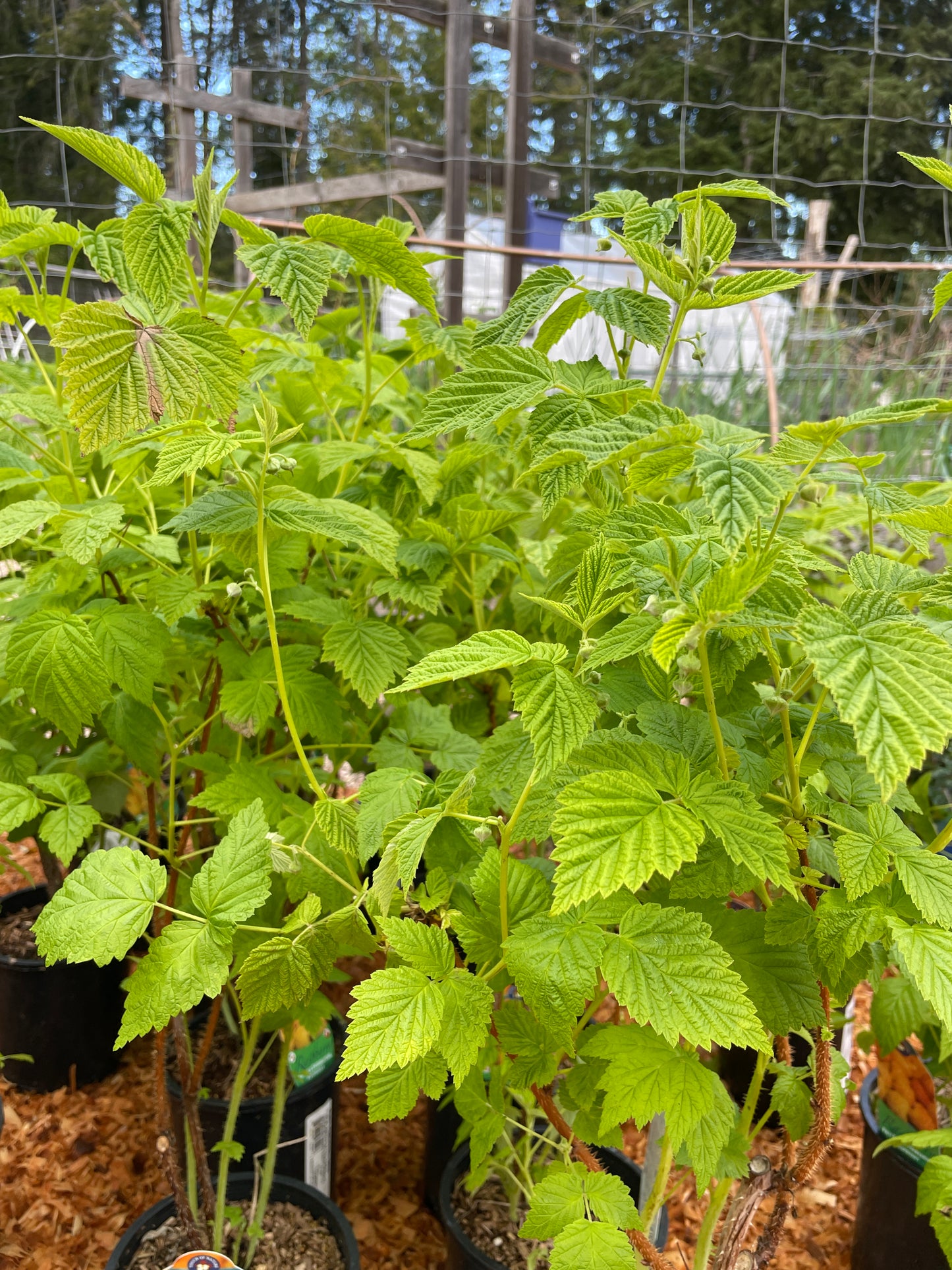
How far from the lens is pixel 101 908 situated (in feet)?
2.49

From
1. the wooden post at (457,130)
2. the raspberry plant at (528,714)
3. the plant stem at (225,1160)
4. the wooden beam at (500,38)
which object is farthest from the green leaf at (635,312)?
the wooden beam at (500,38)

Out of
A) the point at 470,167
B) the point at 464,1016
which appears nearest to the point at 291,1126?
the point at 464,1016

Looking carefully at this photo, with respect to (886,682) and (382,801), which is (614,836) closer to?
(886,682)

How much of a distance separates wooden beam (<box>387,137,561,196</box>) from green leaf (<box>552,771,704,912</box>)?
10.1 ft

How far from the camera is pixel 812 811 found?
76 centimetres

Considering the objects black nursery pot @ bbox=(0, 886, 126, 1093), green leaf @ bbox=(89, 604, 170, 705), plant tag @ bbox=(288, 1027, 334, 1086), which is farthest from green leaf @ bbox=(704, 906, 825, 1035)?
black nursery pot @ bbox=(0, 886, 126, 1093)

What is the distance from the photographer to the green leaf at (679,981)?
0.60 m

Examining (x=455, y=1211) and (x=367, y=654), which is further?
(x=455, y=1211)

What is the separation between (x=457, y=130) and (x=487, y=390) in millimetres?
2887

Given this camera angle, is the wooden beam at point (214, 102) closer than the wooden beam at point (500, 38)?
No

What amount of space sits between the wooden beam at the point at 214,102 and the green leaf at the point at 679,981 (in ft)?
12.1

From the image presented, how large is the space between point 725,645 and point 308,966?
416mm

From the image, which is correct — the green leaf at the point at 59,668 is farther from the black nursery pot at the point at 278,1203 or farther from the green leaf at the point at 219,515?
the black nursery pot at the point at 278,1203

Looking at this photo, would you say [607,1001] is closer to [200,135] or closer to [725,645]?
[725,645]
